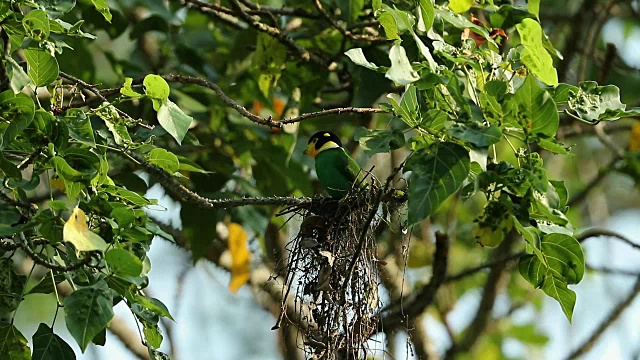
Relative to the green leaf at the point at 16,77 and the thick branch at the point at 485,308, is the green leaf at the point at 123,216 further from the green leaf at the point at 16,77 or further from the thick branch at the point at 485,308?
the thick branch at the point at 485,308

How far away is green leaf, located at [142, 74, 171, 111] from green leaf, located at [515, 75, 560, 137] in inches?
30.7

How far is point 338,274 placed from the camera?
7.98 feet

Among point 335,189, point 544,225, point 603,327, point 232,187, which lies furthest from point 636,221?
point 544,225

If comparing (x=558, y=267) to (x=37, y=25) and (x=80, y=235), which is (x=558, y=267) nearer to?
(x=80, y=235)

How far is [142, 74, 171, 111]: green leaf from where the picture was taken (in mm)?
2205

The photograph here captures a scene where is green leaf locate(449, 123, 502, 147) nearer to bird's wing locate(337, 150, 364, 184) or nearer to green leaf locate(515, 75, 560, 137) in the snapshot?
green leaf locate(515, 75, 560, 137)

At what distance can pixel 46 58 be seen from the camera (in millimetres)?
2205

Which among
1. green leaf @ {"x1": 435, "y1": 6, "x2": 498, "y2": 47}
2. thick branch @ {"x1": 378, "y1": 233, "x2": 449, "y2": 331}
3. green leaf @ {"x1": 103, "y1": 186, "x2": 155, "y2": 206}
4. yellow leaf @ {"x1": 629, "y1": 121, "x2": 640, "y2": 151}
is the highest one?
yellow leaf @ {"x1": 629, "y1": 121, "x2": 640, "y2": 151}

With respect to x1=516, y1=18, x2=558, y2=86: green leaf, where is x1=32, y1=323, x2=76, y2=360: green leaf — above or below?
below

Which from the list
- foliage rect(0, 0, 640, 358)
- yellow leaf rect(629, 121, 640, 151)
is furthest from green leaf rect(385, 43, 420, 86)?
yellow leaf rect(629, 121, 640, 151)

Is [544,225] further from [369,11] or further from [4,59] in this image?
[369,11]

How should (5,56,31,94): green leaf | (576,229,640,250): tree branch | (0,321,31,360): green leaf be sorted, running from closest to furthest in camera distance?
(5,56,31,94): green leaf, (0,321,31,360): green leaf, (576,229,640,250): tree branch

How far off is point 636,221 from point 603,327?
4.12 meters

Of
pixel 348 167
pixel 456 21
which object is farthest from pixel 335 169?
pixel 456 21
